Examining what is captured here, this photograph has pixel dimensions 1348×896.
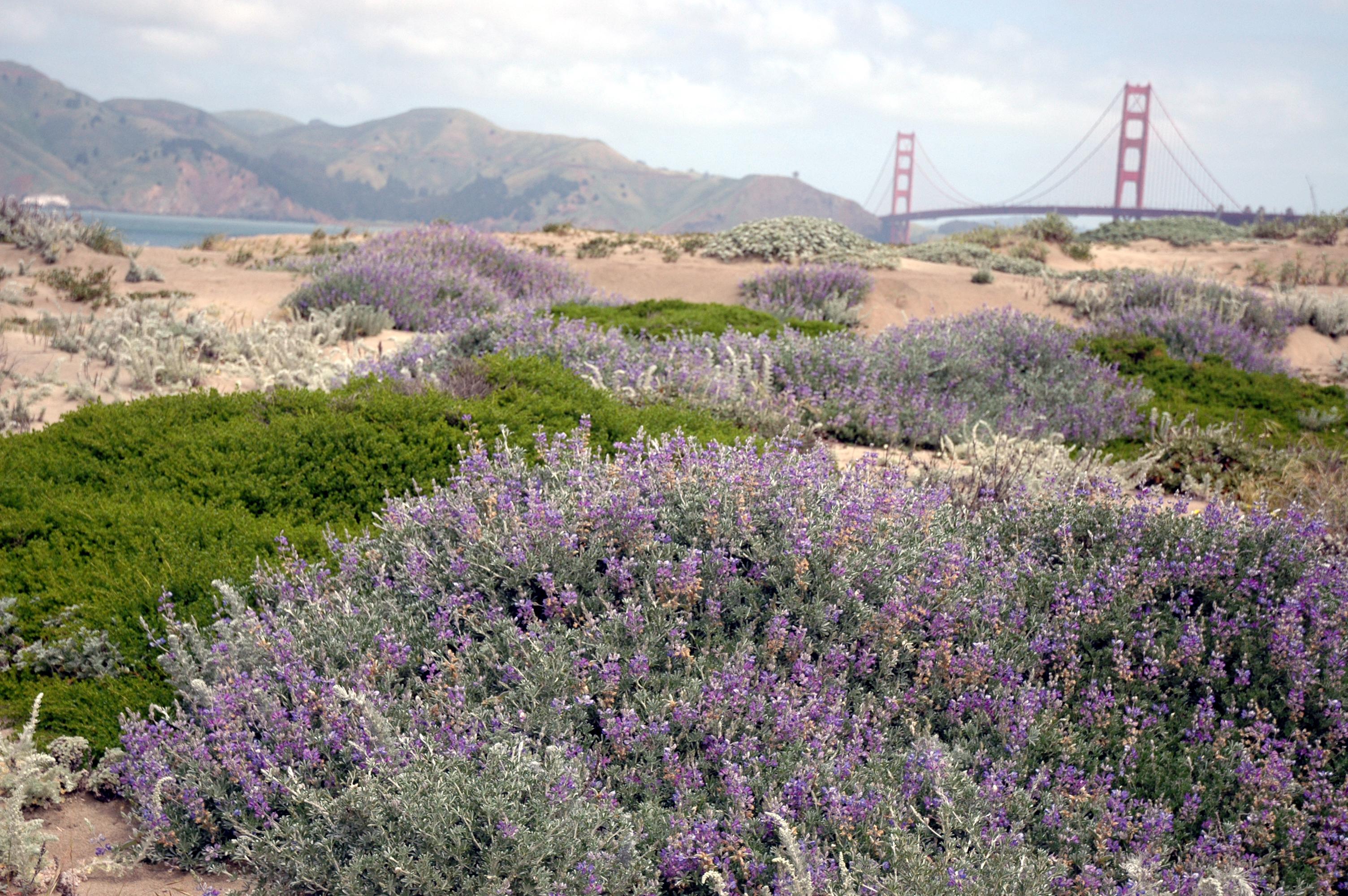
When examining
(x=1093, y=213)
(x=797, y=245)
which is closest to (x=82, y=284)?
(x=797, y=245)

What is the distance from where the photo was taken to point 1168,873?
2.38 meters

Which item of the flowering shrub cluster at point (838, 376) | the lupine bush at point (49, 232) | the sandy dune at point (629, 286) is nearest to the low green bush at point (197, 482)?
the flowering shrub cluster at point (838, 376)

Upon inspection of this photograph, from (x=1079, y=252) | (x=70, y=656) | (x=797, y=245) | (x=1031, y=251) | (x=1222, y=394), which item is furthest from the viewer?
(x=1079, y=252)

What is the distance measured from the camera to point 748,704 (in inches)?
99.7

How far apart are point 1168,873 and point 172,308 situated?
1131 centimetres

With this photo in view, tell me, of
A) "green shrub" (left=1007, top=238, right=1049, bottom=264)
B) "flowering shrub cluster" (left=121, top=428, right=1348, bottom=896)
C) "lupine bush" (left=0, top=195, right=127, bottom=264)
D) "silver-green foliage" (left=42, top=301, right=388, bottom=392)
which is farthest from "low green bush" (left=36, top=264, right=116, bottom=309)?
"green shrub" (left=1007, top=238, right=1049, bottom=264)

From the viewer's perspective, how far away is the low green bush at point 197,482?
3.59 m

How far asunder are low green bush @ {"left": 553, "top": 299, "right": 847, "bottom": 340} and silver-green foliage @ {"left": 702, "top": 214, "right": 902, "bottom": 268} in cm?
677

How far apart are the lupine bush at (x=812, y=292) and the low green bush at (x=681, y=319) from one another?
9.21 ft

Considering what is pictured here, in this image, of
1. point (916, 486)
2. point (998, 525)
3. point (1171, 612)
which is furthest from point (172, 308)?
point (1171, 612)

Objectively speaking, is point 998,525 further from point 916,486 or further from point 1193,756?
point 1193,756

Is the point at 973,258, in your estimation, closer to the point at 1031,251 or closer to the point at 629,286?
the point at 1031,251

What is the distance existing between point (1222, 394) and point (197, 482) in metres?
8.89

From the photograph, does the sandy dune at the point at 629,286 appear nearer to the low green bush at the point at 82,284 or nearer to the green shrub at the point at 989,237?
the low green bush at the point at 82,284
